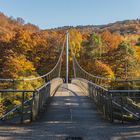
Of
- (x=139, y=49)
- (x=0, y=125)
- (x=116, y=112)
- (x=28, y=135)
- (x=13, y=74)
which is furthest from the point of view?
(x=139, y=49)

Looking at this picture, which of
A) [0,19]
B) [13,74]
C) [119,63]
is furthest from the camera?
[0,19]

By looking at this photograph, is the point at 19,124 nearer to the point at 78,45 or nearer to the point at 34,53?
the point at 34,53

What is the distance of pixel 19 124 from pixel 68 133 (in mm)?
1487

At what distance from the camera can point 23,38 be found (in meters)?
70.1

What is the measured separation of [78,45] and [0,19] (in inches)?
1273

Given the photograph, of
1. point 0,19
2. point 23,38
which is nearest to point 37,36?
point 23,38

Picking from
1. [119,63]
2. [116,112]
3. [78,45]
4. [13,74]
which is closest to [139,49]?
[78,45]

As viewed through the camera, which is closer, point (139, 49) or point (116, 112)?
point (116, 112)

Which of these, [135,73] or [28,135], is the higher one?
[135,73]

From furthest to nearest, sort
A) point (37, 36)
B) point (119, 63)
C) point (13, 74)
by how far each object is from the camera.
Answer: point (37, 36)
point (119, 63)
point (13, 74)

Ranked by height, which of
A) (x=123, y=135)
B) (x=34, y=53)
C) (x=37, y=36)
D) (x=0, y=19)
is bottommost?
(x=123, y=135)

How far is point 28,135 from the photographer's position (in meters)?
6.81

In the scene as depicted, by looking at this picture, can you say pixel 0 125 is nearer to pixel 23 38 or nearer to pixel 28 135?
pixel 28 135

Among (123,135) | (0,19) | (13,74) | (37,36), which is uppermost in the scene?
(0,19)
